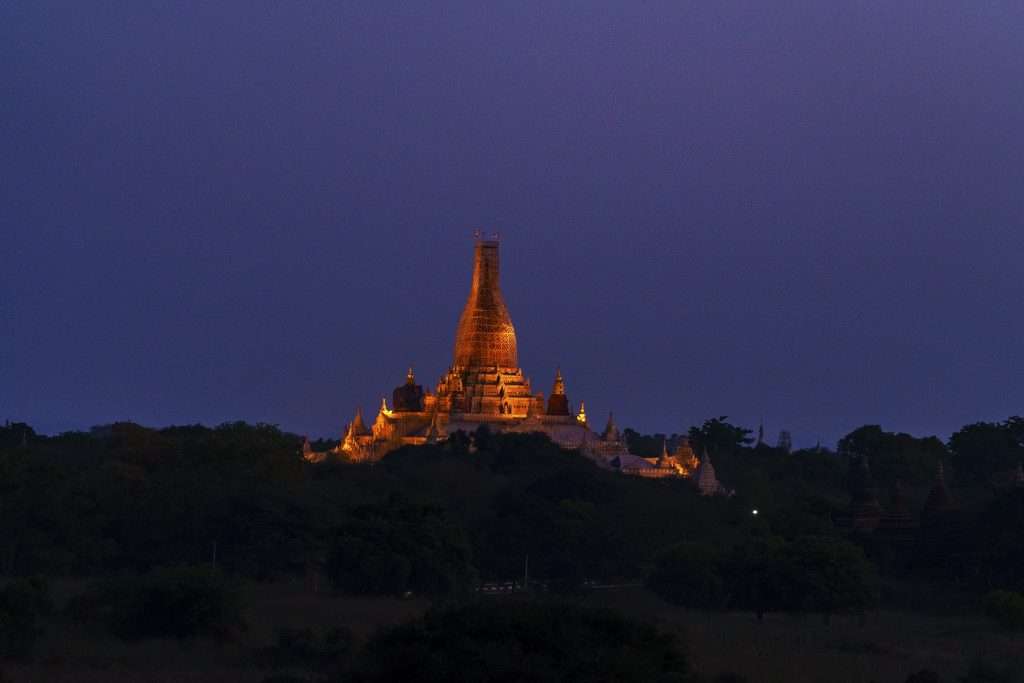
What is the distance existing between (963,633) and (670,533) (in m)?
15.8

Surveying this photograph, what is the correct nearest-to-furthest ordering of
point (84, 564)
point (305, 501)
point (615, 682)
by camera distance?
point (615, 682) → point (84, 564) → point (305, 501)

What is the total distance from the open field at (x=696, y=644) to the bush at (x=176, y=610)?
42cm

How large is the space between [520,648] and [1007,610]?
982 inches

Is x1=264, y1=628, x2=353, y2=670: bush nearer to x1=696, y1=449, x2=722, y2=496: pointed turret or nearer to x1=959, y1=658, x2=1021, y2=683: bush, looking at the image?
x1=959, y1=658, x2=1021, y2=683: bush

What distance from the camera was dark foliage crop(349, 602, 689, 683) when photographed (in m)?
37.7

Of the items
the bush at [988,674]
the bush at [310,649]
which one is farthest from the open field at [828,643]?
the bush at [310,649]

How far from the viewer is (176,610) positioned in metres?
52.7

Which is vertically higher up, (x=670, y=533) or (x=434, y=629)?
(x=670, y=533)

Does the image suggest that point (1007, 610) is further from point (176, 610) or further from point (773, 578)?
point (176, 610)

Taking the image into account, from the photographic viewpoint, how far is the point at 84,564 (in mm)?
64438

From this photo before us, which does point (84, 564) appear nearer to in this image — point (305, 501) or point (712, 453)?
point (305, 501)

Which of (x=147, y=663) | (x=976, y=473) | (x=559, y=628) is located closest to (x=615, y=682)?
(x=559, y=628)

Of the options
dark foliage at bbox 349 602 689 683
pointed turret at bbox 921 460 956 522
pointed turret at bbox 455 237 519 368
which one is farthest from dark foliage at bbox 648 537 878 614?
pointed turret at bbox 455 237 519 368

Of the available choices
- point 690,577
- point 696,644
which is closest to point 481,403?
point 690,577
